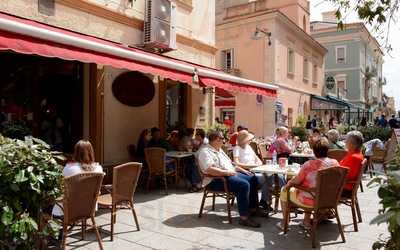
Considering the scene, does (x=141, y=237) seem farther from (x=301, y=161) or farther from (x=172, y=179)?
(x=301, y=161)

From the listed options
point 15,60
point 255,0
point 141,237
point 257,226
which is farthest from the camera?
point 255,0

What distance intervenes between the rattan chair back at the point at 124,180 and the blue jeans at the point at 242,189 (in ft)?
4.12

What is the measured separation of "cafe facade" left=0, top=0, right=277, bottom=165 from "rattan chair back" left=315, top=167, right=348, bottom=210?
324cm

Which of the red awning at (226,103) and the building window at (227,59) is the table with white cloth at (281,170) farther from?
the building window at (227,59)

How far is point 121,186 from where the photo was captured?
4781 mm

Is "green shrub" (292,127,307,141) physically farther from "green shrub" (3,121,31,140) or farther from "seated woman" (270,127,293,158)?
"green shrub" (3,121,31,140)

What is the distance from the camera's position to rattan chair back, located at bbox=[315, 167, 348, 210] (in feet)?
14.5

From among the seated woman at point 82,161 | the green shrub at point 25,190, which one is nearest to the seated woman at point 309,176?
the seated woman at point 82,161

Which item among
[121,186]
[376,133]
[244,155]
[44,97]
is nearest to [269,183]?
[244,155]

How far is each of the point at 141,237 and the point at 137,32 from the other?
5749mm

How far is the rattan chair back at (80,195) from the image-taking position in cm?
385

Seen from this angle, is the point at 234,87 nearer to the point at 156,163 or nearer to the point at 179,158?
the point at 179,158

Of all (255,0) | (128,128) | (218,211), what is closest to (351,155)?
(218,211)

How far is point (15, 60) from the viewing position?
7.28 meters
